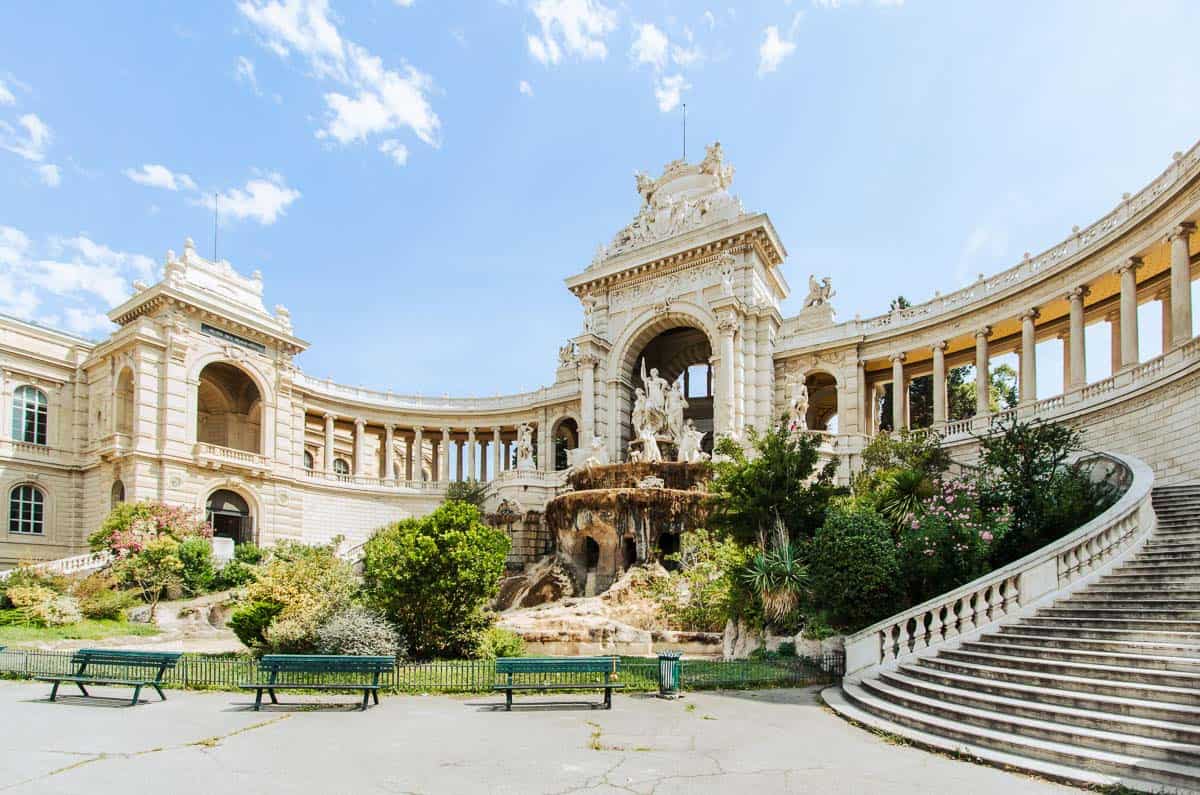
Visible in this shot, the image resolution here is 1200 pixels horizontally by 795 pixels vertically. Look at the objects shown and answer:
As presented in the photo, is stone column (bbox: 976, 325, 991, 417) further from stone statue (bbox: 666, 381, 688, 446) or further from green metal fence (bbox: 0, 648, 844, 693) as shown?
green metal fence (bbox: 0, 648, 844, 693)

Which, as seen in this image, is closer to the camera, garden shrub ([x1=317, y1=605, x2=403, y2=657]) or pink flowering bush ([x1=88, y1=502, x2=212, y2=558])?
garden shrub ([x1=317, y1=605, x2=403, y2=657])

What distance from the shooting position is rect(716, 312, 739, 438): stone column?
33.8 metres

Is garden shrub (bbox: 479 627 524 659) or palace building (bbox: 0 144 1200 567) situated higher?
palace building (bbox: 0 144 1200 567)

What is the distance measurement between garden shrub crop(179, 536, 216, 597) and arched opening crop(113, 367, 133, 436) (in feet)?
34.0

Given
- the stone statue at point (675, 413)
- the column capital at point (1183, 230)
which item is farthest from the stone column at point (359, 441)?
the column capital at point (1183, 230)

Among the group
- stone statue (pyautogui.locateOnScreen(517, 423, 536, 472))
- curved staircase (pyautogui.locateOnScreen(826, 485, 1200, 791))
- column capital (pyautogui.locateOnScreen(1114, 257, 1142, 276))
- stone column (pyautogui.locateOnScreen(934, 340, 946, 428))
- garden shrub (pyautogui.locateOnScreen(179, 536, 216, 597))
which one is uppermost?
column capital (pyautogui.locateOnScreen(1114, 257, 1142, 276))

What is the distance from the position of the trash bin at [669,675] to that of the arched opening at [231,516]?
2965 cm

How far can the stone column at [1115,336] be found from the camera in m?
28.3

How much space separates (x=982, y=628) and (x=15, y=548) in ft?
126

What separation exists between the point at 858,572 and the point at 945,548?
1780 mm

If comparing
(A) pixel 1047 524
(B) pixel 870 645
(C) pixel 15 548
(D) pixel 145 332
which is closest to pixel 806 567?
(B) pixel 870 645

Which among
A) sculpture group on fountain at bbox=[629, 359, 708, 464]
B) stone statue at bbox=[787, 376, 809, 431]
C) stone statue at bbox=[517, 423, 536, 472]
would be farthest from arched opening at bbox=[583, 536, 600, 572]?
stone statue at bbox=[787, 376, 809, 431]

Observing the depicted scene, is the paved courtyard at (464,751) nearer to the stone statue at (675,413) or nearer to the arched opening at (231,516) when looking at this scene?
the stone statue at (675,413)

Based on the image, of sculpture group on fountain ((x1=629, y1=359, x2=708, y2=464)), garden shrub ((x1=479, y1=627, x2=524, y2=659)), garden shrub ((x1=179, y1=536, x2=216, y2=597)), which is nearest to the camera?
garden shrub ((x1=479, y1=627, x2=524, y2=659))
